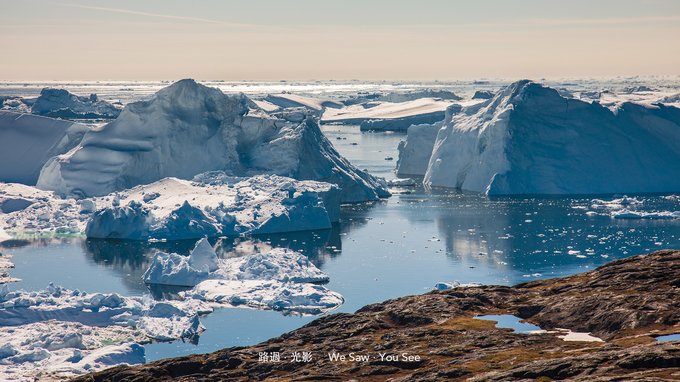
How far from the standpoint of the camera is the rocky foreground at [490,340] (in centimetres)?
1703

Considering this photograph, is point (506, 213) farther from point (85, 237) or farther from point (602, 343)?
point (602, 343)

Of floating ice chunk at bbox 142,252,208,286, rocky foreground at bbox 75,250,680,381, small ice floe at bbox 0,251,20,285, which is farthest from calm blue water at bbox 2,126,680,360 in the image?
rocky foreground at bbox 75,250,680,381

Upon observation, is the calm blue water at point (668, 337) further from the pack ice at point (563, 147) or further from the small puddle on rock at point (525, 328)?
the pack ice at point (563, 147)

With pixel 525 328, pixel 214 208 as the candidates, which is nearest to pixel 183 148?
pixel 214 208

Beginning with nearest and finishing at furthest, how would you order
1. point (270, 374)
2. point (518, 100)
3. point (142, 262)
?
point (270, 374)
point (142, 262)
point (518, 100)

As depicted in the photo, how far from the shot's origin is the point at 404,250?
44.3 meters

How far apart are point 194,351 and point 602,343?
13.3 meters

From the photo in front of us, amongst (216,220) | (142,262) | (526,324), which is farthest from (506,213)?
(526,324)

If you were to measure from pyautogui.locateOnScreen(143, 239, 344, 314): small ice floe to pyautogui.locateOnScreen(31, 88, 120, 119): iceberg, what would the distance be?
58.8 m

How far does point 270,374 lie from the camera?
21250mm

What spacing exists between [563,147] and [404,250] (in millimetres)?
19654

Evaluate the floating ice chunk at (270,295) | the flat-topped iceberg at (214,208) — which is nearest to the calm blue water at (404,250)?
the floating ice chunk at (270,295)

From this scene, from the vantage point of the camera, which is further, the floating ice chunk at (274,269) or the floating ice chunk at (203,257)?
the floating ice chunk at (203,257)

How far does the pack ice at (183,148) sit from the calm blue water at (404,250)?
14.5 ft
